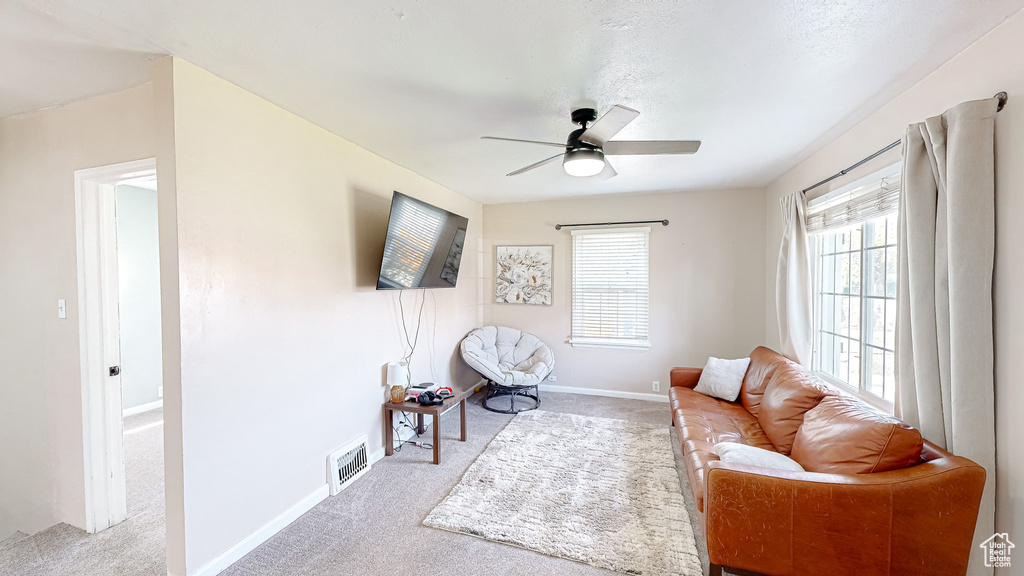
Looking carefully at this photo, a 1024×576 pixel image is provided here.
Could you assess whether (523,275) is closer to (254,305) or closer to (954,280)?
(254,305)

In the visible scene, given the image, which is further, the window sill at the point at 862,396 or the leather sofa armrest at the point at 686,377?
the leather sofa armrest at the point at 686,377

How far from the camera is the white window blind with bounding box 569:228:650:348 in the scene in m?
4.48

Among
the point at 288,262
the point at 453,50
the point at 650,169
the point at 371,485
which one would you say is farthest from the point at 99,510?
the point at 650,169

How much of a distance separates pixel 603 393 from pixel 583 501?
2298mm

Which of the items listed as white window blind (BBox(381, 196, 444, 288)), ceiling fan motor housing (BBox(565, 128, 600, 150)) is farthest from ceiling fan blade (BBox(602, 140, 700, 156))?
white window blind (BBox(381, 196, 444, 288))

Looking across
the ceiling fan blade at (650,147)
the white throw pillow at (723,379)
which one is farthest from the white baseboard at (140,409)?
the white throw pillow at (723,379)

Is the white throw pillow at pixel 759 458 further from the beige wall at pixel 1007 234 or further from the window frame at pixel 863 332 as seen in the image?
the window frame at pixel 863 332

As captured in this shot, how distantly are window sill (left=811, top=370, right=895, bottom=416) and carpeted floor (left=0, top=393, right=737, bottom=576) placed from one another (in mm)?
1232

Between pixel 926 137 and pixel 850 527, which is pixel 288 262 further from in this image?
pixel 926 137

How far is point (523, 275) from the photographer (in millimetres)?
4887

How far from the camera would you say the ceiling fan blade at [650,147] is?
2.06 metres

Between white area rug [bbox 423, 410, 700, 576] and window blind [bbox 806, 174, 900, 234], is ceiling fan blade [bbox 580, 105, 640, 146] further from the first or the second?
white area rug [bbox 423, 410, 700, 576]

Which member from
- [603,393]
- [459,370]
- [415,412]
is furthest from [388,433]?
[603,393]

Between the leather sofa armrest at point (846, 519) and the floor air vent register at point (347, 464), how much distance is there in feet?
7.29
